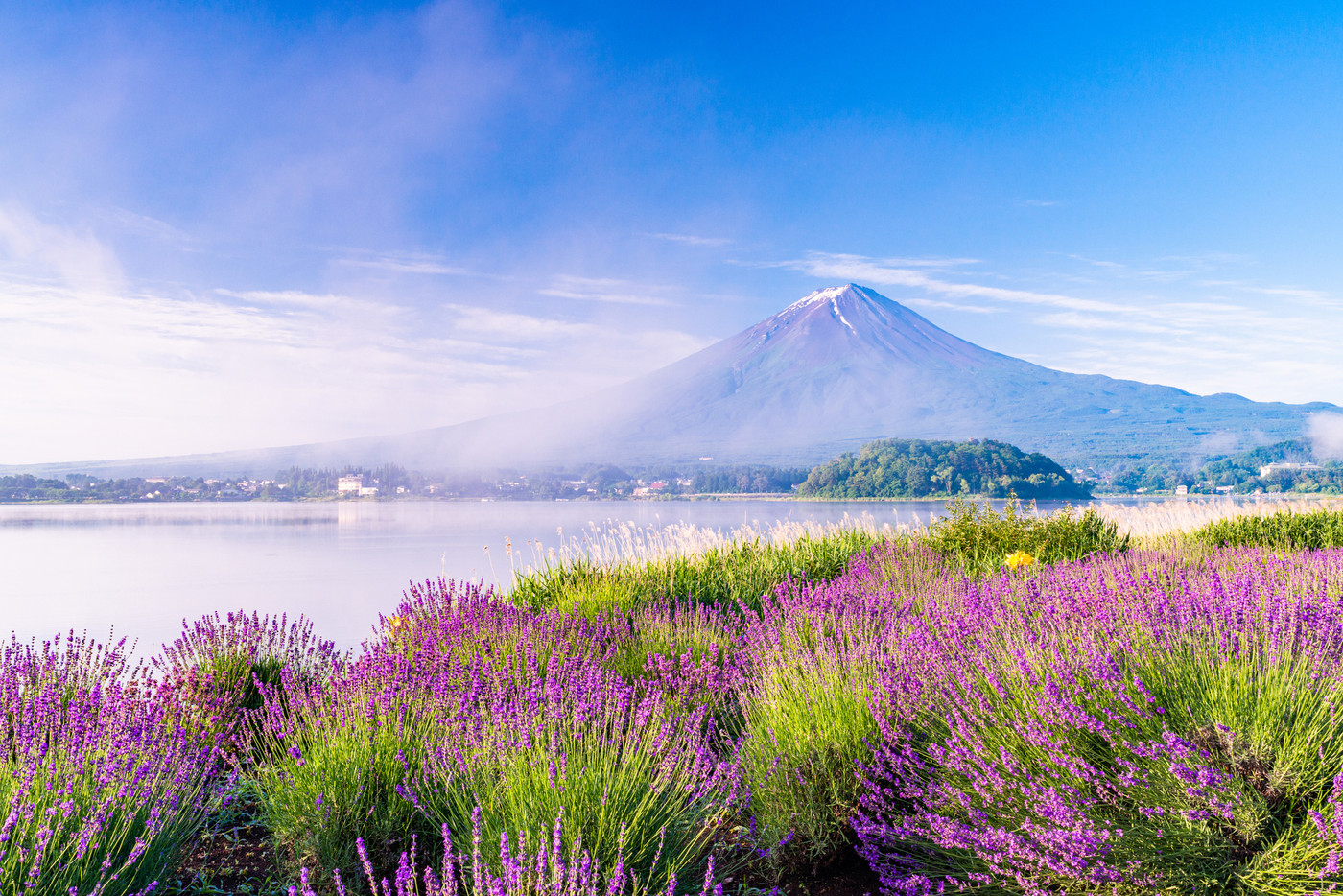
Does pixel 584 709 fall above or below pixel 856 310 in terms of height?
below

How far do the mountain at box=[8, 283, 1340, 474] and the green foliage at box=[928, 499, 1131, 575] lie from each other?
11283cm

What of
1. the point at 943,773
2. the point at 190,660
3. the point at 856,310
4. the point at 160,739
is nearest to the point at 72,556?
the point at 190,660

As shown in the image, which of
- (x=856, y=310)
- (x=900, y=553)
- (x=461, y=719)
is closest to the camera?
(x=461, y=719)

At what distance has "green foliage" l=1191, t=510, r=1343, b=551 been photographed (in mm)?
10016

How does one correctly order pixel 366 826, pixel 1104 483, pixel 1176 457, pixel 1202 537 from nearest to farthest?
pixel 366 826, pixel 1202 537, pixel 1104 483, pixel 1176 457

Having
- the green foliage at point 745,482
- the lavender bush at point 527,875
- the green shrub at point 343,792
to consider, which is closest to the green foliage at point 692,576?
the green shrub at point 343,792

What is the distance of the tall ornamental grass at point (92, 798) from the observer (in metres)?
1.77

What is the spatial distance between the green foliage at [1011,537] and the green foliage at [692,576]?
944mm

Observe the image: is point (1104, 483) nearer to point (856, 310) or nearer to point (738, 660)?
point (856, 310)

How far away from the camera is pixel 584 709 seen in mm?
2482

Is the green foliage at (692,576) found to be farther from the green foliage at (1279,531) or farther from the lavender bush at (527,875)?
the green foliage at (1279,531)

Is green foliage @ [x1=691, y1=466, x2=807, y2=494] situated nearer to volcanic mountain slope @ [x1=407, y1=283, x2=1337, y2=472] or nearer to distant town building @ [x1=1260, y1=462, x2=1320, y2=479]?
volcanic mountain slope @ [x1=407, y1=283, x2=1337, y2=472]

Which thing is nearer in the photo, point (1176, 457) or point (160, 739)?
point (160, 739)

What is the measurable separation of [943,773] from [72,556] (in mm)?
29495
